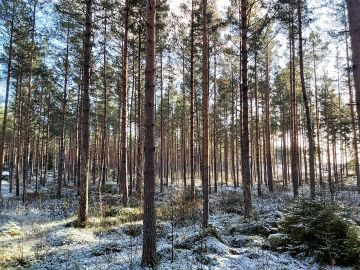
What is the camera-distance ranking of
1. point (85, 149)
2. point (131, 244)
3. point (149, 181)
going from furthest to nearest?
1. point (85, 149)
2. point (131, 244)
3. point (149, 181)

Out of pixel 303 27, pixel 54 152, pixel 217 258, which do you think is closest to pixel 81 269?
pixel 217 258

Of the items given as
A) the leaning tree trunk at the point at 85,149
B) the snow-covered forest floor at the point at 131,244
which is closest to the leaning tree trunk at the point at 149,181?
the snow-covered forest floor at the point at 131,244

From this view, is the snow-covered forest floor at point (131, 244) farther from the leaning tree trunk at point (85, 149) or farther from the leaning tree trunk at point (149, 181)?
the leaning tree trunk at point (85, 149)

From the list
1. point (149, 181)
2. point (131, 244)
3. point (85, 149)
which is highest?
point (85, 149)

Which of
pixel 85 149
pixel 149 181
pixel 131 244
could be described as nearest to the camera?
pixel 149 181

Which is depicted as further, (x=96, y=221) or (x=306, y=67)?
(x=306, y=67)

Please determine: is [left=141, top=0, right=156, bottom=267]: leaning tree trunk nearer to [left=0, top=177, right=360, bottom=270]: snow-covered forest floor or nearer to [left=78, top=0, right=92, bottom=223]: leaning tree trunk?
[left=0, top=177, right=360, bottom=270]: snow-covered forest floor

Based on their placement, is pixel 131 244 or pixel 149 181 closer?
pixel 149 181

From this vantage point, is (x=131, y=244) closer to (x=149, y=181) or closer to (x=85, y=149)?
(x=149, y=181)

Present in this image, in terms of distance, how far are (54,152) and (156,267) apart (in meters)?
50.5

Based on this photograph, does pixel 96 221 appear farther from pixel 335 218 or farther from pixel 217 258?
pixel 335 218

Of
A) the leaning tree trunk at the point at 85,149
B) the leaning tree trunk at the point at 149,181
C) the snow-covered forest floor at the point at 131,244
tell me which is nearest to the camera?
the leaning tree trunk at the point at 149,181

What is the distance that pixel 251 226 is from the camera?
1016 cm

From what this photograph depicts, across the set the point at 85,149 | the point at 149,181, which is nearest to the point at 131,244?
the point at 149,181
